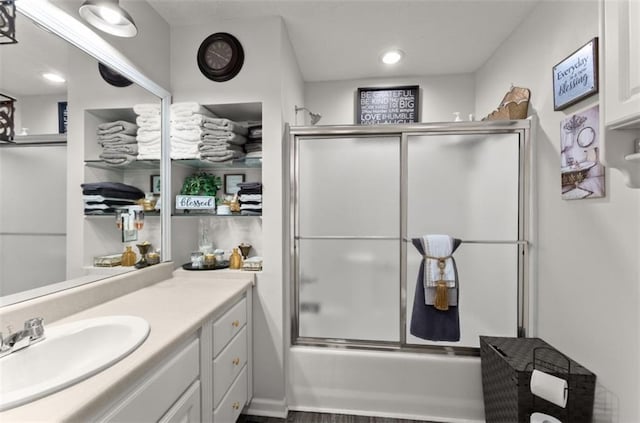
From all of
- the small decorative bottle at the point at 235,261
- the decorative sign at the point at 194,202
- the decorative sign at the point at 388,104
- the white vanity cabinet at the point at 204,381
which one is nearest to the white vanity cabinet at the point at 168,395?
the white vanity cabinet at the point at 204,381

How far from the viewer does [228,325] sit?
4.76 ft

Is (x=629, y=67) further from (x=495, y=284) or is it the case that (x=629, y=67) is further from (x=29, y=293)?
(x=29, y=293)

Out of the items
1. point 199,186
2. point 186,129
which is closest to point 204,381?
point 199,186

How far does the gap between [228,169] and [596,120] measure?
213cm

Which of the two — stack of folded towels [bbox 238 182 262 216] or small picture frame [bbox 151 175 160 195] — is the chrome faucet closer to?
small picture frame [bbox 151 175 160 195]

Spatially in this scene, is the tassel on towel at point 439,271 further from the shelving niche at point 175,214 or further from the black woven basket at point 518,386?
the shelving niche at point 175,214

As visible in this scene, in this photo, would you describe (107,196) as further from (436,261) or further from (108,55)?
(436,261)

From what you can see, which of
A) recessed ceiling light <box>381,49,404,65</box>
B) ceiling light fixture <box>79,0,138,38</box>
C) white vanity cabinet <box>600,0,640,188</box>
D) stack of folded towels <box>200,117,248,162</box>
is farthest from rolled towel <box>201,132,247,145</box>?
white vanity cabinet <box>600,0,640,188</box>

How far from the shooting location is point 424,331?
1721 mm

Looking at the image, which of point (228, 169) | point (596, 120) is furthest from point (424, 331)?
point (228, 169)

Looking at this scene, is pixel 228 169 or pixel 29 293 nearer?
pixel 29 293

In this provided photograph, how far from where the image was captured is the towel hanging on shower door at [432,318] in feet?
5.59

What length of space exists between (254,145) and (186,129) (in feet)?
1.46

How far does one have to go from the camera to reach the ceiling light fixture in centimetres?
115
